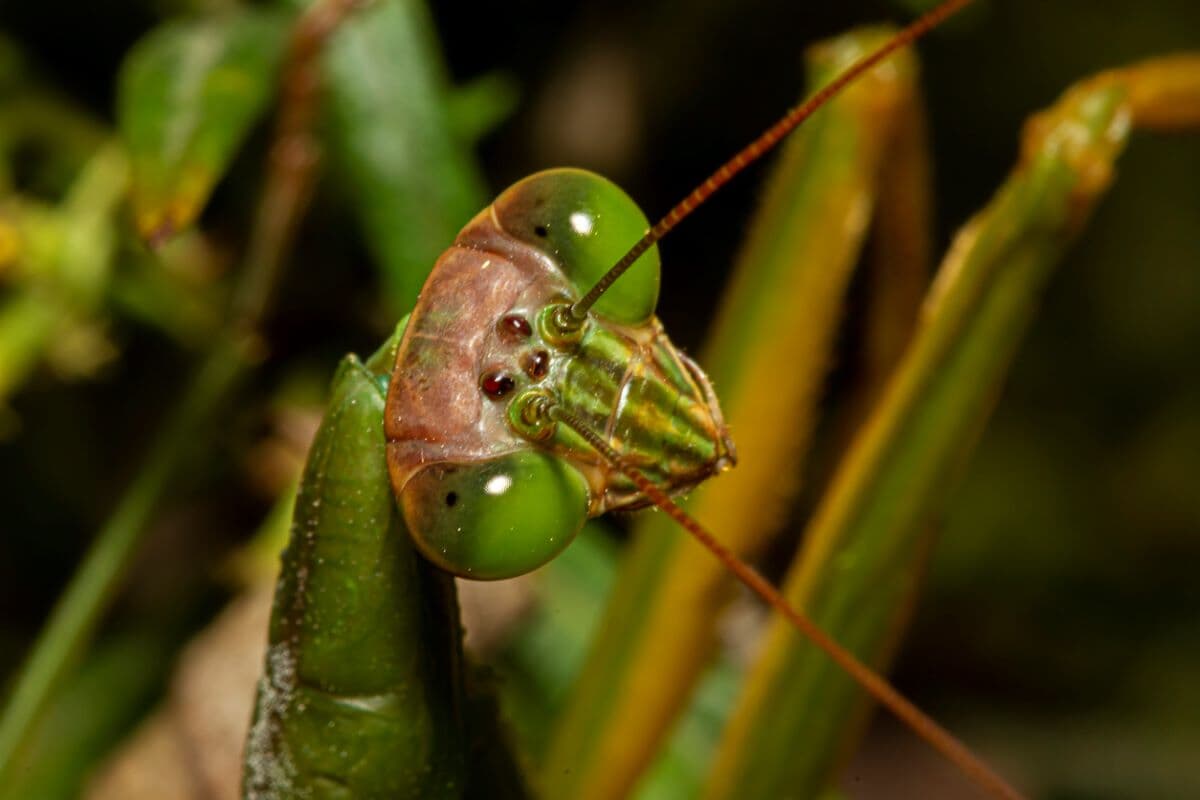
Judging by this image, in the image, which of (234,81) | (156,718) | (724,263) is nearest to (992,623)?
(724,263)

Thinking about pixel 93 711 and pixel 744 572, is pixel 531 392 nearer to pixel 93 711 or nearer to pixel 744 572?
pixel 744 572

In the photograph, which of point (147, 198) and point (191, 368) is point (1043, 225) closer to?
point (147, 198)

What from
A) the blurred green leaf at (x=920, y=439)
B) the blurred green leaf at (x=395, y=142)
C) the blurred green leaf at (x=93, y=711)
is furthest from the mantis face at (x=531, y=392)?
the blurred green leaf at (x=93, y=711)

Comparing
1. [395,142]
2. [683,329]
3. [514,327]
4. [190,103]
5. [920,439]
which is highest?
[190,103]

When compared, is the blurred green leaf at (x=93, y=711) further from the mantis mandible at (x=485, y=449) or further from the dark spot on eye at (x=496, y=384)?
the dark spot on eye at (x=496, y=384)

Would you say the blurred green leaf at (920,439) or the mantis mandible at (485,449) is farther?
the blurred green leaf at (920,439)

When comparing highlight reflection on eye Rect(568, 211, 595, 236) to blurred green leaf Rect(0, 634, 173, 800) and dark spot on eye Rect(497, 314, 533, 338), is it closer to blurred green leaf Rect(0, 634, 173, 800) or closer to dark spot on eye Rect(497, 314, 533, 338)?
dark spot on eye Rect(497, 314, 533, 338)

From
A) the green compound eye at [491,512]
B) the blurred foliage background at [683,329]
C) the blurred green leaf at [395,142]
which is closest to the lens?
the green compound eye at [491,512]

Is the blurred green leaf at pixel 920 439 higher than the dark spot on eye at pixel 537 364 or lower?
lower

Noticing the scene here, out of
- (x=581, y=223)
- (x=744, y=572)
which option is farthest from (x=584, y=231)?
(x=744, y=572)

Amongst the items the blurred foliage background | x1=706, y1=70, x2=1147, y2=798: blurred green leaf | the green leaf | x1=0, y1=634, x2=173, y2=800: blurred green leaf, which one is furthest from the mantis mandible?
x1=0, y1=634, x2=173, y2=800: blurred green leaf
